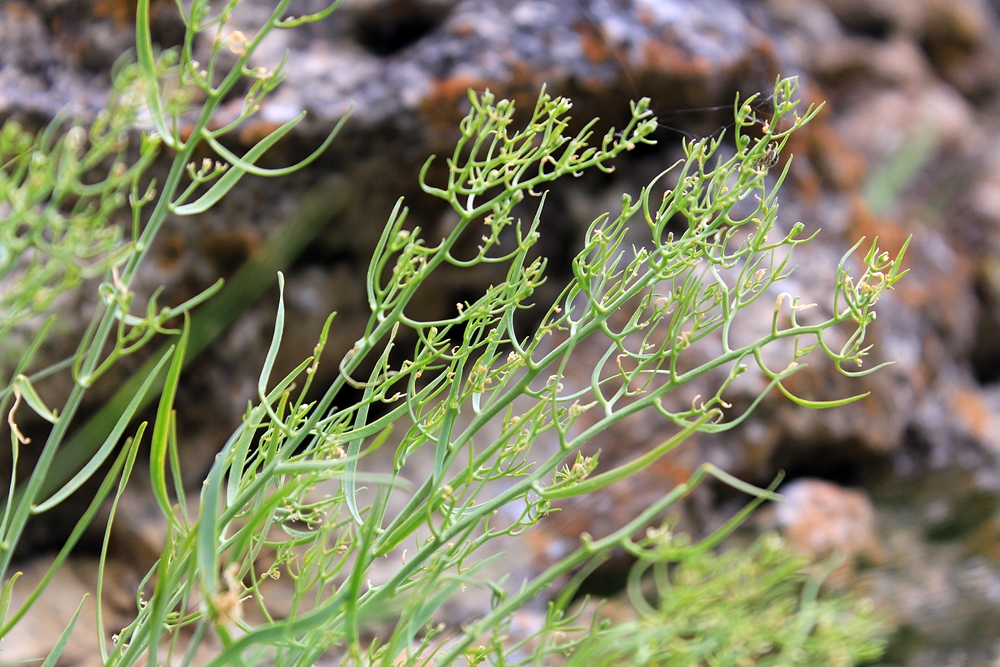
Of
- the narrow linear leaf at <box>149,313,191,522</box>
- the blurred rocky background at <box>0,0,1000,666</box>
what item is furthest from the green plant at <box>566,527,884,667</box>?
the blurred rocky background at <box>0,0,1000,666</box>

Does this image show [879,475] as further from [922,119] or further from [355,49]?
[922,119]

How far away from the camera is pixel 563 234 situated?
1.71 meters

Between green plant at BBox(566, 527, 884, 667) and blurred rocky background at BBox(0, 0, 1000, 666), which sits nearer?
green plant at BBox(566, 527, 884, 667)

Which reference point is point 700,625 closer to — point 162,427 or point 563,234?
point 162,427

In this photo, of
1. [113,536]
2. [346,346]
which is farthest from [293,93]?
[113,536]

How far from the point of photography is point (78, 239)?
18.6 inches

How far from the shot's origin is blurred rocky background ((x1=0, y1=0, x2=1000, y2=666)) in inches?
51.4

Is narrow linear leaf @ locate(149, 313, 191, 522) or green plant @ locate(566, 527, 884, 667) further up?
narrow linear leaf @ locate(149, 313, 191, 522)

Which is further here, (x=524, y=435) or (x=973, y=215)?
(x=973, y=215)

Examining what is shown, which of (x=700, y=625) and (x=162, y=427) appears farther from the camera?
(x=700, y=625)

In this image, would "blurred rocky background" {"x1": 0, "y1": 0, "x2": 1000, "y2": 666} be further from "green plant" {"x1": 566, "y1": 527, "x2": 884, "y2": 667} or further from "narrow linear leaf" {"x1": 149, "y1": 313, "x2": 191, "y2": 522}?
"narrow linear leaf" {"x1": 149, "y1": 313, "x2": 191, "y2": 522}

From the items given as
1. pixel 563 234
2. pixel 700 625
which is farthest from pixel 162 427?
pixel 563 234

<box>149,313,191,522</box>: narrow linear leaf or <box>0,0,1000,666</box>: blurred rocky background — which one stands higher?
<box>149,313,191,522</box>: narrow linear leaf

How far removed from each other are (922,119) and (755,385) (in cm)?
256
